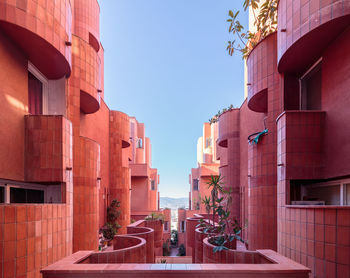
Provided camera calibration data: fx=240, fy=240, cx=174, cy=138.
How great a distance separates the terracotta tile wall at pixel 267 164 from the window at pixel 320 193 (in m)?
1.39

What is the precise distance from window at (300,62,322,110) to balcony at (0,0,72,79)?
8196 millimetres

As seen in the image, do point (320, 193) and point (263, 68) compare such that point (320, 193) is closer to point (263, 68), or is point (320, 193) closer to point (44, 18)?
point (263, 68)

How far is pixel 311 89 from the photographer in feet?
27.2

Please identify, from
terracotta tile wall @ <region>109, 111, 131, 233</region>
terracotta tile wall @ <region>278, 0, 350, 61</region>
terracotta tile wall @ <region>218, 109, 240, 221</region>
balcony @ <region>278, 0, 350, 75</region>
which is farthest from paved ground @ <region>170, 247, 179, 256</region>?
terracotta tile wall @ <region>278, 0, 350, 61</region>

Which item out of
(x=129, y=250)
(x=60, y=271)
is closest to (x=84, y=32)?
(x=129, y=250)

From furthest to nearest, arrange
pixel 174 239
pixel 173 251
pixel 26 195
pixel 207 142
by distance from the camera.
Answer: pixel 207 142
pixel 174 239
pixel 173 251
pixel 26 195

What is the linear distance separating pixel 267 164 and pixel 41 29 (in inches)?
338

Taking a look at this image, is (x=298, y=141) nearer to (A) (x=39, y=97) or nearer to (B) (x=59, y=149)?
(B) (x=59, y=149)

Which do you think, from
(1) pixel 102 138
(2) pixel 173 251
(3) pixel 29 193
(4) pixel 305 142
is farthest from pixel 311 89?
(2) pixel 173 251

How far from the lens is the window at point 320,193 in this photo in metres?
6.34

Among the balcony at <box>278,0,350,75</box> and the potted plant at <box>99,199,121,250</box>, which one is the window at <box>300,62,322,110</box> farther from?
the potted plant at <box>99,199,121,250</box>

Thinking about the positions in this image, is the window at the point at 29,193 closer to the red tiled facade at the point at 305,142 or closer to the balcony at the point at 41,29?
the balcony at the point at 41,29

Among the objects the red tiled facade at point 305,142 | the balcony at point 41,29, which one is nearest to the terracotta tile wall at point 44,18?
the balcony at point 41,29

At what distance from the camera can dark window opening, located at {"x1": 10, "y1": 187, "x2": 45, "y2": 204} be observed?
7102 mm
